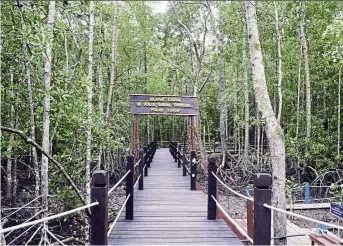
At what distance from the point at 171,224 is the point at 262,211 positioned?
2417 millimetres

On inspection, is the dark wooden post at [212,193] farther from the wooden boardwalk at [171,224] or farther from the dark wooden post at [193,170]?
the dark wooden post at [193,170]

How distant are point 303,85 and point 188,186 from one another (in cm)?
965

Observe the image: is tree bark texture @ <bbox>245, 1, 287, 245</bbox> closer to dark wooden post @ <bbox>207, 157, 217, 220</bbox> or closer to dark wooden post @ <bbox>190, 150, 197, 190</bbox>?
dark wooden post @ <bbox>207, 157, 217, 220</bbox>

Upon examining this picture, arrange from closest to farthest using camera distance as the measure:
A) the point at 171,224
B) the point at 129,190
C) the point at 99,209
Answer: the point at 99,209
the point at 171,224
the point at 129,190

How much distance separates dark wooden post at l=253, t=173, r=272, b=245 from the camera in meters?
2.78

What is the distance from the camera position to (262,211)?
2805 mm

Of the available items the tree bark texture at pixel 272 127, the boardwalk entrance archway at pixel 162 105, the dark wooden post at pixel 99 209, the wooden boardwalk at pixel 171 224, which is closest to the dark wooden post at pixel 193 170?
the wooden boardwalk at pixel 171 224

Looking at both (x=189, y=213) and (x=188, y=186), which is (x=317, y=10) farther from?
(x=189, y=213)

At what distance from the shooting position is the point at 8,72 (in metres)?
6.41

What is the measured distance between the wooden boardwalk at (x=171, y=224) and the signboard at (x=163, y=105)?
244 centimetres

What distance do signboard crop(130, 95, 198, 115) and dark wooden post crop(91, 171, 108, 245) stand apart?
6.40m

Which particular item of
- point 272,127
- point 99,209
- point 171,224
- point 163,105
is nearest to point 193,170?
point 163,105

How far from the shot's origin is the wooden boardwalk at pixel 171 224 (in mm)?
4234

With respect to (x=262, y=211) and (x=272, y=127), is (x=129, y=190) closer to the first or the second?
(x=272, y=127)
